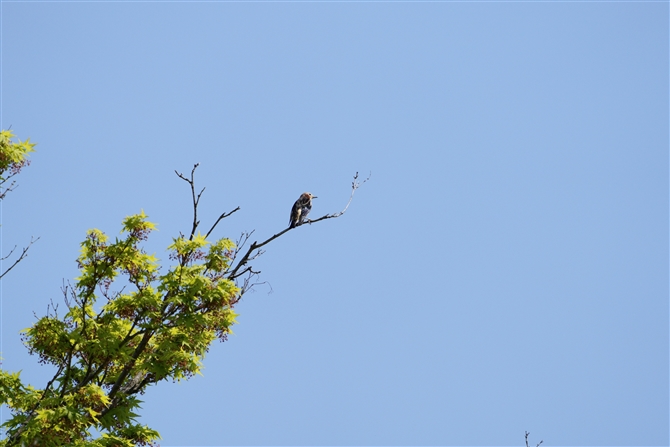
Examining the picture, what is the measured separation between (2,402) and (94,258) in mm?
2523

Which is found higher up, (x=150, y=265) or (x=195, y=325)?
(x=150, y=265)

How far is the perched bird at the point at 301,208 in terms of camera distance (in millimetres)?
16969

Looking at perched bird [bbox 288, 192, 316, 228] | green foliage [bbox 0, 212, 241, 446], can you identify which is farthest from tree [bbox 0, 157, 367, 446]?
perched bird [bbox 288, 192, 316, 228]

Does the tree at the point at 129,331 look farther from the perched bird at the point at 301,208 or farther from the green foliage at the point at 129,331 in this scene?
the perched bird at the point at 301,208

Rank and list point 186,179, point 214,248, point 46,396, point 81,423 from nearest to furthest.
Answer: point 81,423
point 46,396
point 214,248
point 186,179

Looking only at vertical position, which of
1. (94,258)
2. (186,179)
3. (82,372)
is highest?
(186,179)

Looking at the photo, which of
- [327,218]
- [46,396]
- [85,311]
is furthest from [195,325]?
[327,218]

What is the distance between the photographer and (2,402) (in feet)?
37.0

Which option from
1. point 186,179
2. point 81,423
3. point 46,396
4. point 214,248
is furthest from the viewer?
point 186,179

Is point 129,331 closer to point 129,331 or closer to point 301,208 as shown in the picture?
point 129,331

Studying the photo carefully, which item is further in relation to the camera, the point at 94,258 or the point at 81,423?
the point at 94,258

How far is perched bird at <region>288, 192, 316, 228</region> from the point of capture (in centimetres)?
1697

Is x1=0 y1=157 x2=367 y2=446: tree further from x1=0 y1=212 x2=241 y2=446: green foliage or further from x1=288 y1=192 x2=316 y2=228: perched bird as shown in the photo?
x1=288 y1=192 x2=316 y2=228: perched bird

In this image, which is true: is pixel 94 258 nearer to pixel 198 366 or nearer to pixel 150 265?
pixel 150 265
